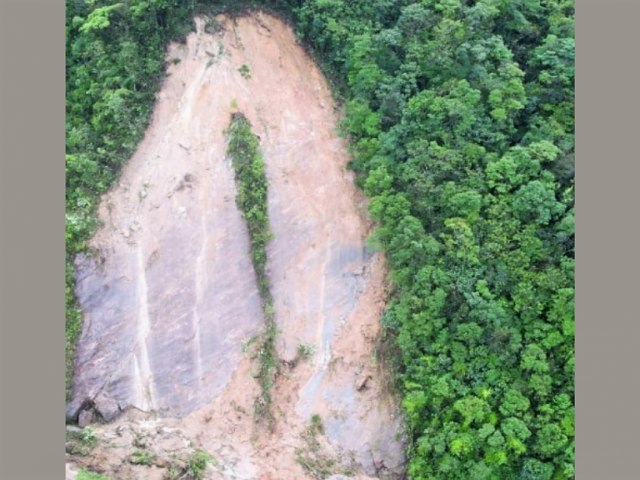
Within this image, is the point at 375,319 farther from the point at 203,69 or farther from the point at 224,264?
the point at 203,69

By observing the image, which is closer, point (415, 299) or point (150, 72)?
point (415, 299)

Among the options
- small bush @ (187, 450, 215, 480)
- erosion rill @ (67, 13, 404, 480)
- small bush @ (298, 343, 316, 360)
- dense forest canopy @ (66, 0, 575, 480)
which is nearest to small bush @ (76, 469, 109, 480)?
erosion rill @ (67, 13, 404, 480)

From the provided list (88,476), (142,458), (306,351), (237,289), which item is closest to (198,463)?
(142,458)

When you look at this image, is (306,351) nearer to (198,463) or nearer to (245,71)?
(198,463)

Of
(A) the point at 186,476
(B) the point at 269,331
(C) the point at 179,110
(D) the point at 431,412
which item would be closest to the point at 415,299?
(D) the point at 431,412

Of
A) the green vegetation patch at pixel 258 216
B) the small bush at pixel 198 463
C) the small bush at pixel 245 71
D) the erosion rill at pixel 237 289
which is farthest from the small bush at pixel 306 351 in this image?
the small bush at pixel 245 71

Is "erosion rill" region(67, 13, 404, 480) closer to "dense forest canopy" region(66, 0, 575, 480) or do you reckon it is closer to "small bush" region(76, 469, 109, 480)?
"small bush" region(76, 469, 109, 480)
